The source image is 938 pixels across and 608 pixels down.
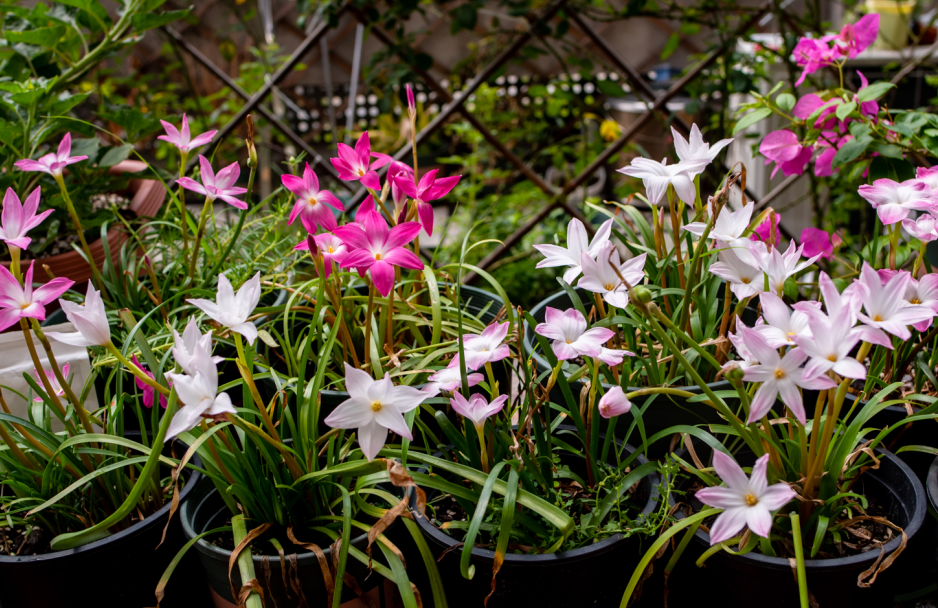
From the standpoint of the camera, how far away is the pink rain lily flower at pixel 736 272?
Result: 0.59 metres

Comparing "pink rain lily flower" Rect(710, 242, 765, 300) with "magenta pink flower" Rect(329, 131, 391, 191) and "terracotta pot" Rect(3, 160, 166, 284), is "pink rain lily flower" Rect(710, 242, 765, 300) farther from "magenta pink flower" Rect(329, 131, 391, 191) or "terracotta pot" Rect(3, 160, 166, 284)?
"terracotta pot" Rect(3, 160, 166, 284)

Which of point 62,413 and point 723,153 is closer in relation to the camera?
point 62,413

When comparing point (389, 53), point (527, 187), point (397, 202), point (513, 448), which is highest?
point (389, 53)

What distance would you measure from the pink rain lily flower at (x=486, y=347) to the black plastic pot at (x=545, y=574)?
0.45 ft

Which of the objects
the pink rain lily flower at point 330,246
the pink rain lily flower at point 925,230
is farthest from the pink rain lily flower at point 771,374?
the pink rain lily flower at point 330,246

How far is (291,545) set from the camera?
615mm

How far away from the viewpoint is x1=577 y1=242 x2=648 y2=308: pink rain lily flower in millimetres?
546

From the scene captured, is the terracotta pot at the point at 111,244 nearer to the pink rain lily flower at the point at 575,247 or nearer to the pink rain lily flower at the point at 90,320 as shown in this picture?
the pink rain lily flower at the point at 90,320

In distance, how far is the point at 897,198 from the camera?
2.04 ft

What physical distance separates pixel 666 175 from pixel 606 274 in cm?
12

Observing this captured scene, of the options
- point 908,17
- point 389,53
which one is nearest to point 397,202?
point 389,53

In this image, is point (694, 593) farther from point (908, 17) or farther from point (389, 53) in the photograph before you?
point (908, 17)

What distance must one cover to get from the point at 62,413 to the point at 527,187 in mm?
1928

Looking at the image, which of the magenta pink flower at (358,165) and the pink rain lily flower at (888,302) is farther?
the magenta pink flower at (358,165)
